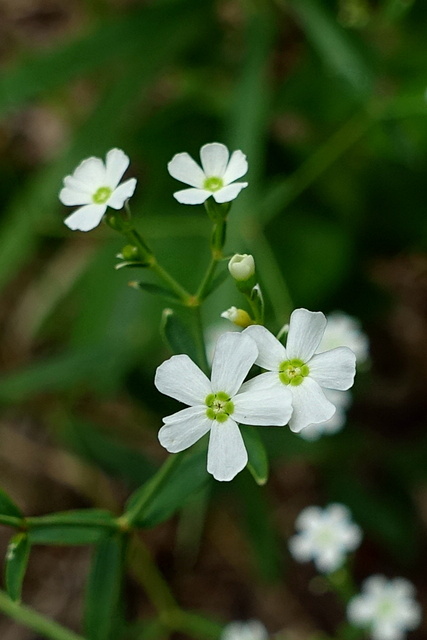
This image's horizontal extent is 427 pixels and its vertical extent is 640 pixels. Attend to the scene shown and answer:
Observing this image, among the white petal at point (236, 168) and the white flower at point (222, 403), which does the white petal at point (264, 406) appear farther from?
the white petal at point (236, 168)

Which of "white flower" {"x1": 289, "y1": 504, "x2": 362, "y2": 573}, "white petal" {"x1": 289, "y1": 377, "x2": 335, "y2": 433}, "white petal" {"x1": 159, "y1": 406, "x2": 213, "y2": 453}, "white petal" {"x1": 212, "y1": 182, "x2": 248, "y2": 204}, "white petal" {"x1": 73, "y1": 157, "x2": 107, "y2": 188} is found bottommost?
"white flower" {"x1": 289, "y1": 504, "x2": 362, "y2": 573}

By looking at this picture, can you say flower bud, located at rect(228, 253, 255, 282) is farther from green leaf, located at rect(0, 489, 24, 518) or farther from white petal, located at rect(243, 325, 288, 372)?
green leaf, located at rect(0, 489, 24, 518)

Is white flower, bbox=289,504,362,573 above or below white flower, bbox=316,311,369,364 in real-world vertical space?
below

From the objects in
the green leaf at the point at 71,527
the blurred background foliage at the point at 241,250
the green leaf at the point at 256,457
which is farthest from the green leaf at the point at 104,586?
the blurred background foliage at the point at 241,250

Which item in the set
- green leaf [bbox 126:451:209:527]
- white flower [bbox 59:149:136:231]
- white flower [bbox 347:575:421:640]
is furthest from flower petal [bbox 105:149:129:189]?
white flower [bbox 347:575:421:640]

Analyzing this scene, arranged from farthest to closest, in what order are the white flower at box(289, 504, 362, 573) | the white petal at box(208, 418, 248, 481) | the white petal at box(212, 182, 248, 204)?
the white flower at box(289, 504, 362, 573)
the white petal at box(212, 182, 248, 204)
the white petal at box(208, 418, 248, 481)

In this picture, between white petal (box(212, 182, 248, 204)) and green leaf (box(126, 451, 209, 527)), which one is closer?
white petal (box(212, 182, 248, 204))

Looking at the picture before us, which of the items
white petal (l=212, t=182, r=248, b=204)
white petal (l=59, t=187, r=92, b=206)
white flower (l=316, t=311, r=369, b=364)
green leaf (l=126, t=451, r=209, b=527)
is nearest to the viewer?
white petal (l=212, t=182, r=248, b=204)
